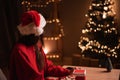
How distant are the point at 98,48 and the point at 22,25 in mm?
2674

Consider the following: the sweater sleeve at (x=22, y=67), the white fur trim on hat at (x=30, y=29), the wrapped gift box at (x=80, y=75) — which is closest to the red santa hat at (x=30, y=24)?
the white fur trim on hat at (x=30, y=29)

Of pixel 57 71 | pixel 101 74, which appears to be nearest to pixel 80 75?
pixel 57 71

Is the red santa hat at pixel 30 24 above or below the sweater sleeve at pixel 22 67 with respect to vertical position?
above

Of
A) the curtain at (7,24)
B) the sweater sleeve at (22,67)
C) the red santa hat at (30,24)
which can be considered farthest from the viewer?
the curtain at (7,24)

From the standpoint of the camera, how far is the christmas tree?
4719 mm

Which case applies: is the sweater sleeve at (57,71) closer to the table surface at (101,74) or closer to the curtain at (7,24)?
the table surface at (101,74)

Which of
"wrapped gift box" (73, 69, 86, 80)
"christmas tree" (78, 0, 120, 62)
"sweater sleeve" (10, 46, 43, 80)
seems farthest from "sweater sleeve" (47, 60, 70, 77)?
"christmas tree" (78, 0, 120, 62)

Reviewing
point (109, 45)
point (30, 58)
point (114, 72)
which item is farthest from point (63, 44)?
point (30, 58)

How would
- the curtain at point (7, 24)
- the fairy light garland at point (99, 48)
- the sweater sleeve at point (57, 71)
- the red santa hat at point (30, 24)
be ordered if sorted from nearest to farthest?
the red santa hat at point (30, 24)
the sweater sleeve at point (57, 71)
the fairy light garland at point (99, 48)
the curtain at point (7, 24)

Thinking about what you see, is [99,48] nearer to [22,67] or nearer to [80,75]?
[80,75]

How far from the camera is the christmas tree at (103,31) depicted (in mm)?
4719

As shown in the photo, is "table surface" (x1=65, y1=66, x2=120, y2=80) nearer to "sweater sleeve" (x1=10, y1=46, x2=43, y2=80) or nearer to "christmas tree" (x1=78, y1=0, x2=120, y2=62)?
"sweater sleeve" (x1=10, y1=46, x2=43, y2=80)

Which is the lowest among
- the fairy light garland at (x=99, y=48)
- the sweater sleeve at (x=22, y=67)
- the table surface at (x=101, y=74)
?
the fairy light garland at (x=99, y=48)

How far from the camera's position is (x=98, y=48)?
4.76 m
